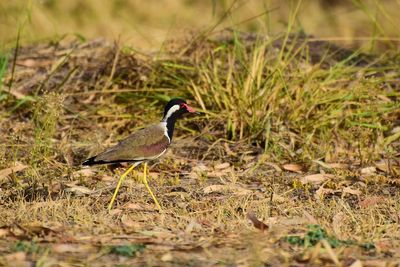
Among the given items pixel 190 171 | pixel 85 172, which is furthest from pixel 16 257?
pixel 190 171

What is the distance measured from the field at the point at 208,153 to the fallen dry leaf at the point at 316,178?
0.02 m

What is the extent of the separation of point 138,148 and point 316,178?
1.75 metres

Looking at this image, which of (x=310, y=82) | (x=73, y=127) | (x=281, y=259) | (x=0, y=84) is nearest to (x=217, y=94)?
(x=310, y=82)

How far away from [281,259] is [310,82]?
410 centimetres

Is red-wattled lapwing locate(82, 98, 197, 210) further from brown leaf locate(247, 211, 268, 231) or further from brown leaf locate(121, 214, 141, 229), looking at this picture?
brown leaf locate(247, 211, 268, 231)

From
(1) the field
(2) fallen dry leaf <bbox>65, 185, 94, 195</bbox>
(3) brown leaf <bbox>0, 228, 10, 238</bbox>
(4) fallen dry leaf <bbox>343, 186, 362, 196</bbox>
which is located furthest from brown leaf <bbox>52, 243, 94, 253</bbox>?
(4) fallen dry leaf <bbox>343, 186, 362, 196</bbox>

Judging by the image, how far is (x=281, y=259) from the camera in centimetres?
508

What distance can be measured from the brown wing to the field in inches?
13.3

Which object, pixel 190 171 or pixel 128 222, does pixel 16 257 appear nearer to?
pixel 128 222

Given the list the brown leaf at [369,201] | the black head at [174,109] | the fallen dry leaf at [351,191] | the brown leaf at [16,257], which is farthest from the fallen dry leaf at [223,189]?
the brown leaf at [16,257]

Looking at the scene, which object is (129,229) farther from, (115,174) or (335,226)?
(115,174)

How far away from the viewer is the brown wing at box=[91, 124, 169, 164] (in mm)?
6695

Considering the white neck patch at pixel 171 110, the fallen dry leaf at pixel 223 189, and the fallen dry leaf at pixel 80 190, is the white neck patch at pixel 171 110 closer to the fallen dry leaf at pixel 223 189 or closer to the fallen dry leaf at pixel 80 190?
the fallen dry leaf at pixel 223 189

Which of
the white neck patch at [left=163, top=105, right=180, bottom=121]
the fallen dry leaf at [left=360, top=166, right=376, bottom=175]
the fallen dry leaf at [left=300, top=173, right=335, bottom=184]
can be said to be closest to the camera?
the white neck patch at [left=163, top=105, right=180, bottom=121]
